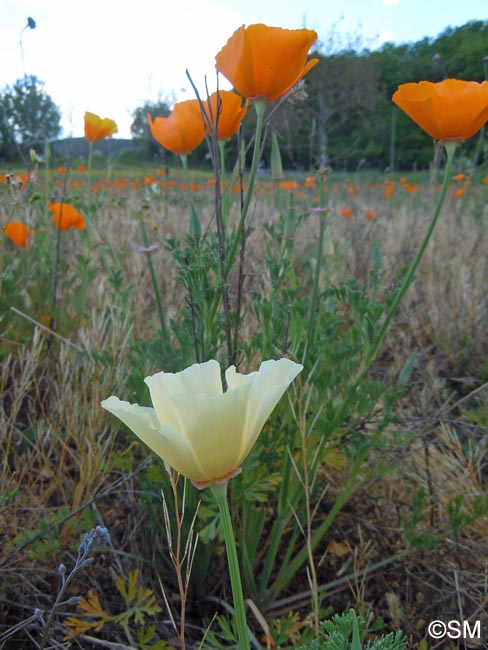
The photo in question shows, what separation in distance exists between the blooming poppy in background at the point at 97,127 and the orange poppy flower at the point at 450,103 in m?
1.63

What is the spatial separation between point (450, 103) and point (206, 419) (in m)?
0.80

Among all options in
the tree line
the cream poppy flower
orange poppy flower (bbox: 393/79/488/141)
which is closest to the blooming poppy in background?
orange poppy flower (bbox: 393/79/488/141)

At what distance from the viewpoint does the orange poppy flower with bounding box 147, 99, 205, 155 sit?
1333 mm

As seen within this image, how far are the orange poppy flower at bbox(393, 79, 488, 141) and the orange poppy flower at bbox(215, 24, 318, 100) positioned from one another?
194 mm

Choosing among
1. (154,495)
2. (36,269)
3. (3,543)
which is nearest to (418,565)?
(154,495)

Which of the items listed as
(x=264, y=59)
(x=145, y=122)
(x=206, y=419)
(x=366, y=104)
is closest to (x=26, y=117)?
(x=264, y=59)

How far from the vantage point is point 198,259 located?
3.46 ft

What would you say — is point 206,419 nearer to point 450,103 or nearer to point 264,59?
point 264,59

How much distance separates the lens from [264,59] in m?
0.97

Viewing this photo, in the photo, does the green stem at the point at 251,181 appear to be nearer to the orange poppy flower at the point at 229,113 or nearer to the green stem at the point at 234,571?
the orange poppy flower at the point at 229,113

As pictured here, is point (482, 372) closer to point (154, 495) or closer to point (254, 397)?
point (154, 495)

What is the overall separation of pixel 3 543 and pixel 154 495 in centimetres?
38

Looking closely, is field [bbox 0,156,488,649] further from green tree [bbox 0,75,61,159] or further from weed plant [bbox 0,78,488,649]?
green tree [bbox 0,75,61,159]

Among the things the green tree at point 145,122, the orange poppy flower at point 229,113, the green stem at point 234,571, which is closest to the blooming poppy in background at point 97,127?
the orange poppy flower at point 229,113
